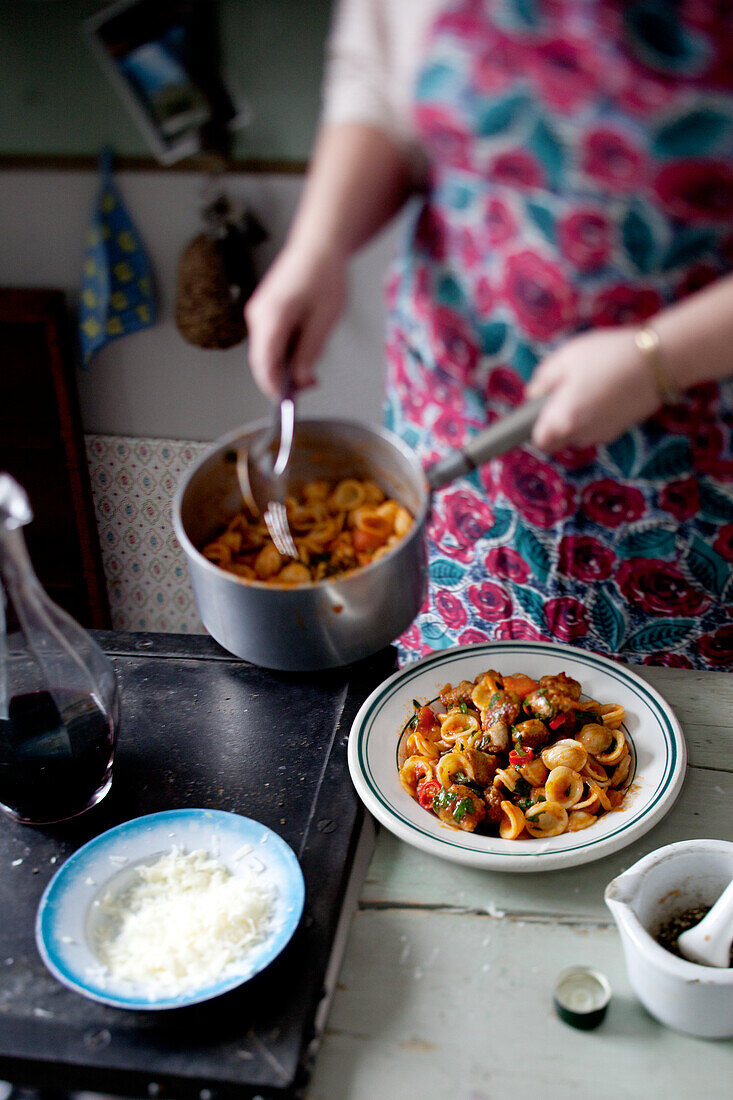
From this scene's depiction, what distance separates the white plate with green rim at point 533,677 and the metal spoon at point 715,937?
13cm

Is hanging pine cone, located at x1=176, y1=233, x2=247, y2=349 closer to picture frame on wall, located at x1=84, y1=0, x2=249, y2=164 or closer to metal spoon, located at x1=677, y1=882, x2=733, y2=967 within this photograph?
picture frame on wall, located at x1=84, y1=0, x2=249, y2=164

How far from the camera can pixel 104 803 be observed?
39.9 inches

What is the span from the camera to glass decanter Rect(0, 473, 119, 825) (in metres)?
0.94

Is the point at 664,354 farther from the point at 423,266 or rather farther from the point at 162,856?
the point at 162,856

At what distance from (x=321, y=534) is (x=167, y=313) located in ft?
4.95

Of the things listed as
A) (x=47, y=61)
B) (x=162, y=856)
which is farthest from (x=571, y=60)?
(x=47, y=61)

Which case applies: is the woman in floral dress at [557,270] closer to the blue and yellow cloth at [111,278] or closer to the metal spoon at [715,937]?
the metal spoon at [715,937]

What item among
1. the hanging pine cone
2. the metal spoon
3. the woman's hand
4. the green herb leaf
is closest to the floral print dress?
the woman's hand

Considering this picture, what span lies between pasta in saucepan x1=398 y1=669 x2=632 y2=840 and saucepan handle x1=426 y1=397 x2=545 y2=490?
276mm

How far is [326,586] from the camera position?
0.84 m

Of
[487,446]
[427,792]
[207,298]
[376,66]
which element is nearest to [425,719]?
[427,792]

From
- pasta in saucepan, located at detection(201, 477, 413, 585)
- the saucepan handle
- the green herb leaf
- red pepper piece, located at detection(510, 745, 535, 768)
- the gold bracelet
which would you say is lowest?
the green herb leaf

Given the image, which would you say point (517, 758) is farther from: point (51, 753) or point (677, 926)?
point (51, 753)

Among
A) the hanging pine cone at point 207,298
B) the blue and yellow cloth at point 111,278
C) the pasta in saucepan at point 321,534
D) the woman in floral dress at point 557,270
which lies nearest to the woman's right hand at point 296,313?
the woman in floral dress at point 557,270
